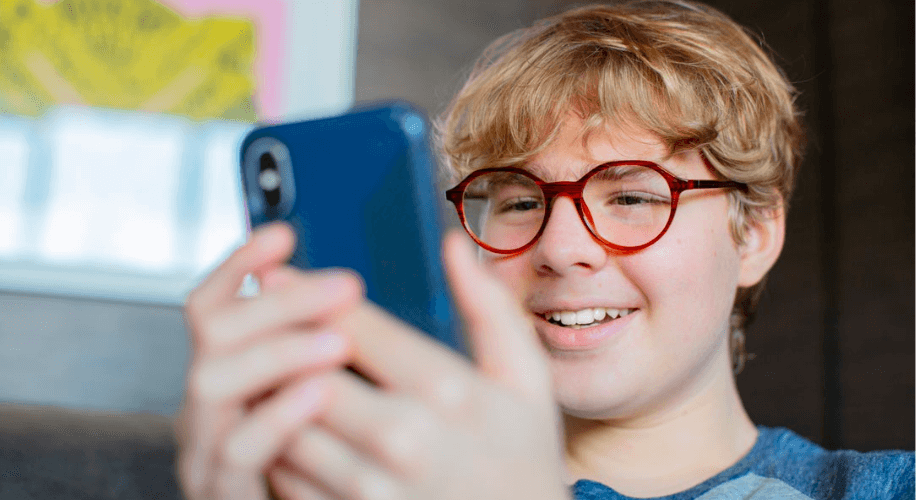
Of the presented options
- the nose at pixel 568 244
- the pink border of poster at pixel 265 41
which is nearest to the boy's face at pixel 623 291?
the nose at pixel 568 244

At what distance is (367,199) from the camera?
0.41 meters

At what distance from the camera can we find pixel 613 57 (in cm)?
80

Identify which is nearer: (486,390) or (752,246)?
(486,390)

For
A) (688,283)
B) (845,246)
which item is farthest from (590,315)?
(845,246)

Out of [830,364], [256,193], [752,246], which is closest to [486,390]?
[256,193]

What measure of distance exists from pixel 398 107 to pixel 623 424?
0.56 m

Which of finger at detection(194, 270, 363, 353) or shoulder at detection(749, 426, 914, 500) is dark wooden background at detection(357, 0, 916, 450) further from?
finger at detection(194, 270, 363, 353)

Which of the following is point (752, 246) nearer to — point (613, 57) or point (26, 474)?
point (613, 57)

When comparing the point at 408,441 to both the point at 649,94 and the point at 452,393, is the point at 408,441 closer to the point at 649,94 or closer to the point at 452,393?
the point at 452,393

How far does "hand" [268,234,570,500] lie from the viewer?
1.05ft

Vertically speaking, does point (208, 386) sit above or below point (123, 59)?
below

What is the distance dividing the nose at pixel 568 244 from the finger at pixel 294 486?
412 mm

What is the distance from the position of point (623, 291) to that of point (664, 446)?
20cm

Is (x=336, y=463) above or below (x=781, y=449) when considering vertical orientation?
above
